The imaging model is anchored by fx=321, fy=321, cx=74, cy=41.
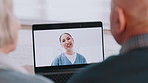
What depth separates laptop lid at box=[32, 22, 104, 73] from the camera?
5.67 ft

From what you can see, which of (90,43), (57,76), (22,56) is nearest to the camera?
(57,76)

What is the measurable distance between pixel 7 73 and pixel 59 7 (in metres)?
1.43

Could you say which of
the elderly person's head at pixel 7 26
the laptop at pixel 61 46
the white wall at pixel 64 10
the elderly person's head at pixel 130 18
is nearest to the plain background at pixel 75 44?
the laptop at pixel 61 46

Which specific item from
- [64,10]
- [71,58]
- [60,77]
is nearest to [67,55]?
[71,58]

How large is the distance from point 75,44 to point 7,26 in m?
0.84

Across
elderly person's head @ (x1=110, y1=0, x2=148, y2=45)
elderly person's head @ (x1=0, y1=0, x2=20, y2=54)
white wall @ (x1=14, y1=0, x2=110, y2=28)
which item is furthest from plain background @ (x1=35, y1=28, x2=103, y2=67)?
elderly person's head @ (x1=110, y1=0, x2=148, y2=45)

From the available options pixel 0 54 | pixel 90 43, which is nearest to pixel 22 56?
pixel 90 43

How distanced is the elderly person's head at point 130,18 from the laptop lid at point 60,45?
83 centimetres

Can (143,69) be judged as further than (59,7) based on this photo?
No

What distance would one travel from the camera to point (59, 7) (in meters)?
2.33

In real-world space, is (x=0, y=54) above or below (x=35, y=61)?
above

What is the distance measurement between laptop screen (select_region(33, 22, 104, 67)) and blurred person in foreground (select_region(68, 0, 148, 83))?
2.67ft

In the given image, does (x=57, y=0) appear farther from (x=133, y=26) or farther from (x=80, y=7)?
(x=133, y=26)

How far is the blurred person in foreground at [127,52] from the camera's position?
0.80 meters
